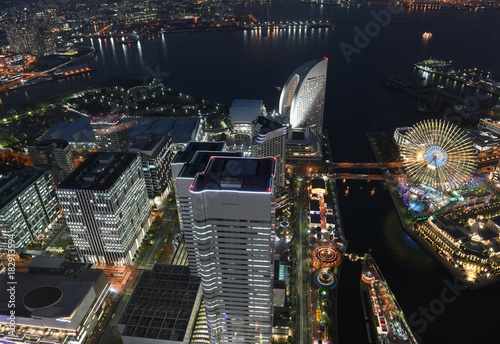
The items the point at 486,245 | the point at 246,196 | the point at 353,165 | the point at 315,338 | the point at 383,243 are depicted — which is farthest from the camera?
the point at 353,165

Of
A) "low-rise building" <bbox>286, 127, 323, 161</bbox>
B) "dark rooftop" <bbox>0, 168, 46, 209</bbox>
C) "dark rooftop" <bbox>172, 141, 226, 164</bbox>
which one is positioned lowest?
"low-rise building" <bbox>286, 127, 323, 161</bbox>

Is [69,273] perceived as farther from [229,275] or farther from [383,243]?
[383,243]

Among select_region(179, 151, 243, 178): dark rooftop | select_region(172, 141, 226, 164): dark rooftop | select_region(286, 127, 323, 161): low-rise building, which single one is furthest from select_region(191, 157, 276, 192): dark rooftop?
select_region(286, 127, 323, 161): low-rise building

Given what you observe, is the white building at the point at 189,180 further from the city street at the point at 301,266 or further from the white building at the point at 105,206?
the city street at the point at 301,266

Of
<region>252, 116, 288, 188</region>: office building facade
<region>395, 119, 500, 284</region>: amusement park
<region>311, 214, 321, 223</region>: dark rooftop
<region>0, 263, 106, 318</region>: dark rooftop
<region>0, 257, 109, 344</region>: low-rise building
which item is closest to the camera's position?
<region>0, 257, 109, 344</region>: low-rise building

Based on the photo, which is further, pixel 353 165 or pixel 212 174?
pixel 353 165

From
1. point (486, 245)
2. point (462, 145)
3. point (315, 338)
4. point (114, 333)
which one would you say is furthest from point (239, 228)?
point (462, 145)

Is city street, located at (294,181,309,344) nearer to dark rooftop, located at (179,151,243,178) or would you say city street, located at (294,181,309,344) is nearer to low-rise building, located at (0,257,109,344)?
dark rooftop, located at (179,151,243,178)
